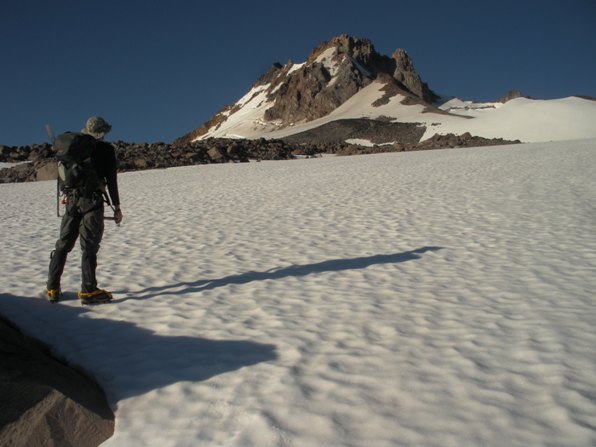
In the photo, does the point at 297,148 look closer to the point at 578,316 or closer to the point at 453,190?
the point at 453,190

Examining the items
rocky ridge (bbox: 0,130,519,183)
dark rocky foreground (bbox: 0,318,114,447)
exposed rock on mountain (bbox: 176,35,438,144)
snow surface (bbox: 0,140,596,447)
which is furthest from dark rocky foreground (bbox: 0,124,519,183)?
exposed rock on mountain (bbox: 176,35,438,144)

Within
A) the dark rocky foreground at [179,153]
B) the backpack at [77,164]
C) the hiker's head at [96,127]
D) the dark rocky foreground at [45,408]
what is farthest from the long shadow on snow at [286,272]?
the dark rocky foreground at [179,153]

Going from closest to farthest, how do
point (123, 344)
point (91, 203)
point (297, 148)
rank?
point (123, 344), point (91, 203), point (297, 148)

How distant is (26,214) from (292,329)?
11318 millimetres

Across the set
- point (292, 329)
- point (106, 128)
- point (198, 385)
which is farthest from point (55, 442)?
point (106, 128)

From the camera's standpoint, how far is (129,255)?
838 centimetres

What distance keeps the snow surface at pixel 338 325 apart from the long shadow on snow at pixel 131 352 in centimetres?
2

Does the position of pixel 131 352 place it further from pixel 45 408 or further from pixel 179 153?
pixel 179 153

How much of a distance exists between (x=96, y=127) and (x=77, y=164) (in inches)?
17.7

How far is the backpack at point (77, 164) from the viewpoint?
525cm

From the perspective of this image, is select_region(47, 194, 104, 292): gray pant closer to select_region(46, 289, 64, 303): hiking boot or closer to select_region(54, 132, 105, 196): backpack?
select_region(54, 132, 105, 196): backpack

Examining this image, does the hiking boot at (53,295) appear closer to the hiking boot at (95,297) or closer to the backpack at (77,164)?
the hiking boot at (95,297)

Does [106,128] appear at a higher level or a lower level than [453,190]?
higher

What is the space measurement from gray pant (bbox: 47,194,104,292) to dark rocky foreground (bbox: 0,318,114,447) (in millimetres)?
2094
